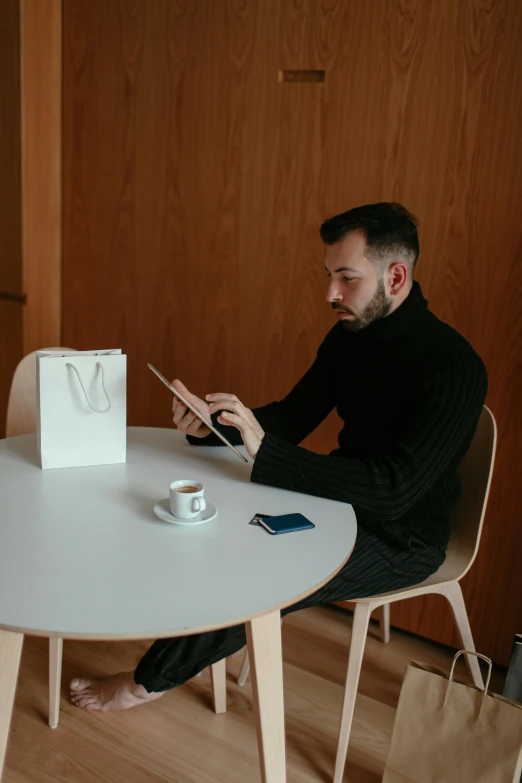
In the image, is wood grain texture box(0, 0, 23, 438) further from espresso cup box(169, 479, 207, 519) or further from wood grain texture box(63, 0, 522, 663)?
espresso cup box(169, 479, 207, 519)

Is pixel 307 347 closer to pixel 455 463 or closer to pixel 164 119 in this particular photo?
pixel 455 463

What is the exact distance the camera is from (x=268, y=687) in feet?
3.87

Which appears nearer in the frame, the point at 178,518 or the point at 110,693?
the point at 178,518

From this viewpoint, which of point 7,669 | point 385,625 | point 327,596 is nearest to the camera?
point 7,669

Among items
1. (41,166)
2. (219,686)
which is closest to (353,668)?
(219,686)

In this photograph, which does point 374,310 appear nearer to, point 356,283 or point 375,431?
point 356,283

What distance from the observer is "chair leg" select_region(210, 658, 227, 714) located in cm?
179

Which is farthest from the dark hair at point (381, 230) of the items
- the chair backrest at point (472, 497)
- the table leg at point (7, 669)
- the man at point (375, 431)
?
the table leg at point (7, 669)

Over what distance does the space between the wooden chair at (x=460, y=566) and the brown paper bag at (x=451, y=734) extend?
117 millimetres

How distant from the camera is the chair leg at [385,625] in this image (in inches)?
84.6

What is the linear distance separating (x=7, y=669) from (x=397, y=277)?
115 cm

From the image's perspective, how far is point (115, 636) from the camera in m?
0.93

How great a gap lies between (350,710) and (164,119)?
195 cm

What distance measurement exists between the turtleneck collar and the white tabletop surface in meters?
→ 0.46
